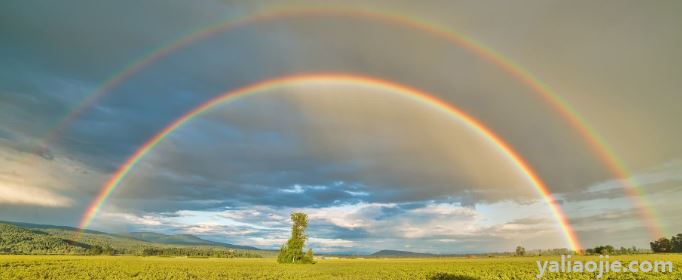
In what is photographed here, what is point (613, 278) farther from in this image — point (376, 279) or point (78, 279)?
point (78, 279)

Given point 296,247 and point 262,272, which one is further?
point 296,247

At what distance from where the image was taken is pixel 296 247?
12544cm

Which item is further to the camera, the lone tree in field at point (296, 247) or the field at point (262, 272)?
the lone tree in field at point (296, 247)

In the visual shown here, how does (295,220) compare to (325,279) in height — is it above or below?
above

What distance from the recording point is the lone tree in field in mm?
124875

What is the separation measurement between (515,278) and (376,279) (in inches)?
810

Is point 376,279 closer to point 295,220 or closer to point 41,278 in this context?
point 41,278

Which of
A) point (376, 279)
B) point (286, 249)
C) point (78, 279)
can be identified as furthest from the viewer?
point (286, 249)

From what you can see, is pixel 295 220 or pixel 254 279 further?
pixel 295 220

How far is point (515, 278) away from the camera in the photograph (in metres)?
59.0

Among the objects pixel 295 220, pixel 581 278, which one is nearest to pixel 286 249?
pixel 295 220

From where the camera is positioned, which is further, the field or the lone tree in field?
the lone tree in field

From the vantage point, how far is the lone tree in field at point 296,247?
124875 millimetres

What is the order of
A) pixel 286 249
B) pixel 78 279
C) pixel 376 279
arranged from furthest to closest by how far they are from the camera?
pixel 286 249 → pixel 376 279 → pixel 78 279
